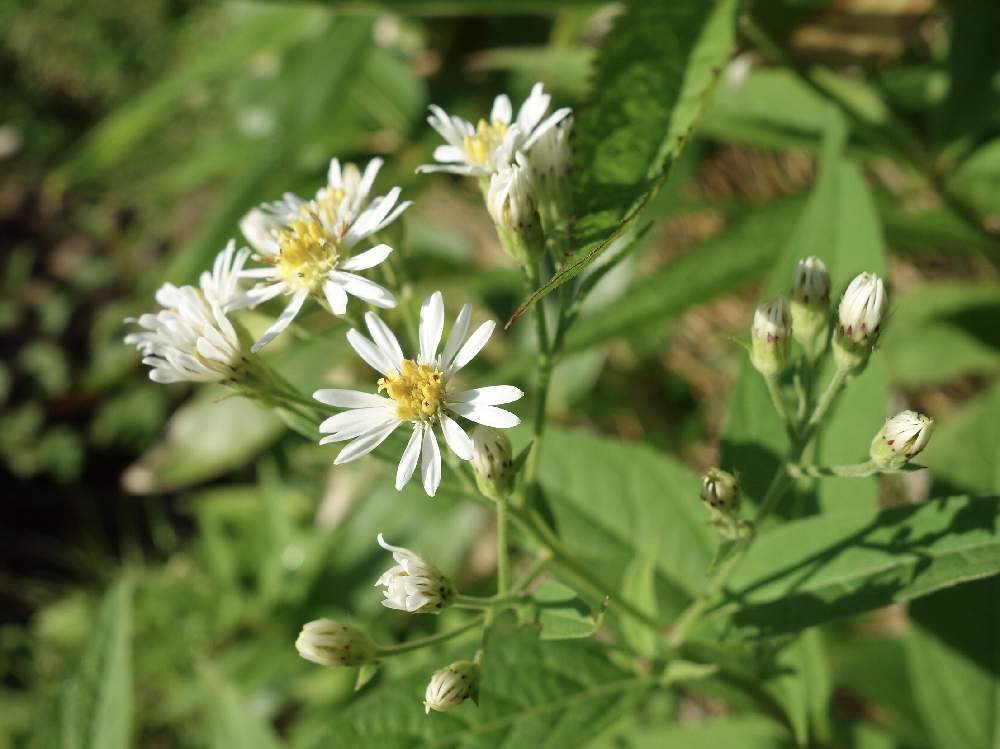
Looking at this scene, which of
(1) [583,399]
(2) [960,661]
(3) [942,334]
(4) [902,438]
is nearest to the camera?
(4) [902,438]

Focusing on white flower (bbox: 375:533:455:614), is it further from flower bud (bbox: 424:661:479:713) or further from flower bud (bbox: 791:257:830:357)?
flower bud (bbox: 791:257:830:357)

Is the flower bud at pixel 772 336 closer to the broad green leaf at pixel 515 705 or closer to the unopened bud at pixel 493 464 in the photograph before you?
the unopened bud at pixel 493 464

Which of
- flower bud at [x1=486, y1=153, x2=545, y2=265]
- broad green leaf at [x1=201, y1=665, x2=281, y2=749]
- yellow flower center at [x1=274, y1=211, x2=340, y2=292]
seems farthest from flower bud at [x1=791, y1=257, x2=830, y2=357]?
broad green leaf at [x1=201, y1=665, x2=281, y2=749]

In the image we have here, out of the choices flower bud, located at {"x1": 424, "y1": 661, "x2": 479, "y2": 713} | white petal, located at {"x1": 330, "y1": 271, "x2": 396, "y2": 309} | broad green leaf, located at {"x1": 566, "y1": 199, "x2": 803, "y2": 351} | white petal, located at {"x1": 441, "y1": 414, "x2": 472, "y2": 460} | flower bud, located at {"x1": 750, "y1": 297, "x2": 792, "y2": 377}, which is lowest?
flower bud, located at {"x1": 424, "y1": 661, "x2": 479, "y2": 713}

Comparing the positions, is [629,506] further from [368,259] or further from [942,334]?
[942,334]

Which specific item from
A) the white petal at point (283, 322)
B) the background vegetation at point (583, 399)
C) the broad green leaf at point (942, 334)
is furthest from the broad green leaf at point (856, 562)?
the broad green leaf at point (942, 334)

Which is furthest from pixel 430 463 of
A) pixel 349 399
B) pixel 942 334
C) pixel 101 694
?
pixel 942 334
